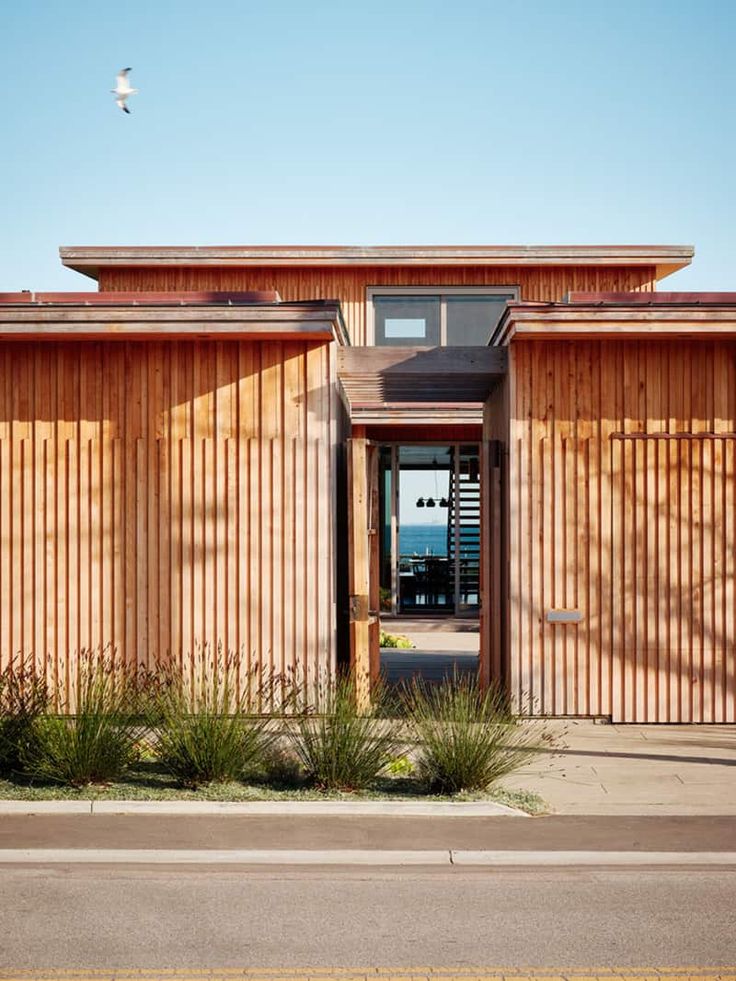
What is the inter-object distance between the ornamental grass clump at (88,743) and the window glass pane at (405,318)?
12.6 meters

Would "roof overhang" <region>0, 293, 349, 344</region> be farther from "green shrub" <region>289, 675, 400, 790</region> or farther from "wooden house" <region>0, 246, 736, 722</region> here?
"green shrub" <region>289, 675, 400, 790</region>

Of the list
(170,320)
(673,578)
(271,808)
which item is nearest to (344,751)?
(271,808)

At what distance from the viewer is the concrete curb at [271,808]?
834 centimetres

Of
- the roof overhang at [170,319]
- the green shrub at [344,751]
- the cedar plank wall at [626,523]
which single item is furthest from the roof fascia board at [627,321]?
the green shrub at [344,751]

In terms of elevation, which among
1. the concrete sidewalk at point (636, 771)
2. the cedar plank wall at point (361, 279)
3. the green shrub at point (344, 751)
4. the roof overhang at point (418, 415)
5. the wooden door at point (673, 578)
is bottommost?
the concrete sidewalk at point (636, 771)

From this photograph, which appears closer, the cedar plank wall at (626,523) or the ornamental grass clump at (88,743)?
the ornamental grass clump at (88,743)

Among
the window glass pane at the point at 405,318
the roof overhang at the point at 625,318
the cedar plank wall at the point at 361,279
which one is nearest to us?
the roof overhang at the point at 625,318

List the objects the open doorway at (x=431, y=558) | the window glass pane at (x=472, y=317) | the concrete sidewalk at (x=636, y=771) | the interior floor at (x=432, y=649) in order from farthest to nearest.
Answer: the open doorway at (x=431, y=558) → the window glass pane at (x=472, y=317) → the interior floor at (x=432, y=649) → the concrete sidewalk at (x=636, y=771)

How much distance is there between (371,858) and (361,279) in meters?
14.9

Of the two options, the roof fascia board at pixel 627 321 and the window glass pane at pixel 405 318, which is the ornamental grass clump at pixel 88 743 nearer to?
the roof fascia board at pixel 627 321

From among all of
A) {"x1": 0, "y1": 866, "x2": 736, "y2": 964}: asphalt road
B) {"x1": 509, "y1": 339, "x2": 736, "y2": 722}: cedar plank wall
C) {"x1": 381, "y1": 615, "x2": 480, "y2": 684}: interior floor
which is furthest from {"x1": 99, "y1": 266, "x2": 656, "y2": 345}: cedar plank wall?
{"x1": 0, "y1": 866, "x2": 736, "y2": 964}: asphalt road

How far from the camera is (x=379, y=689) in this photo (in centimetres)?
1109

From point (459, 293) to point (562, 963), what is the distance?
16345mm

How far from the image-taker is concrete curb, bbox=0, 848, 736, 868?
7.35 m
